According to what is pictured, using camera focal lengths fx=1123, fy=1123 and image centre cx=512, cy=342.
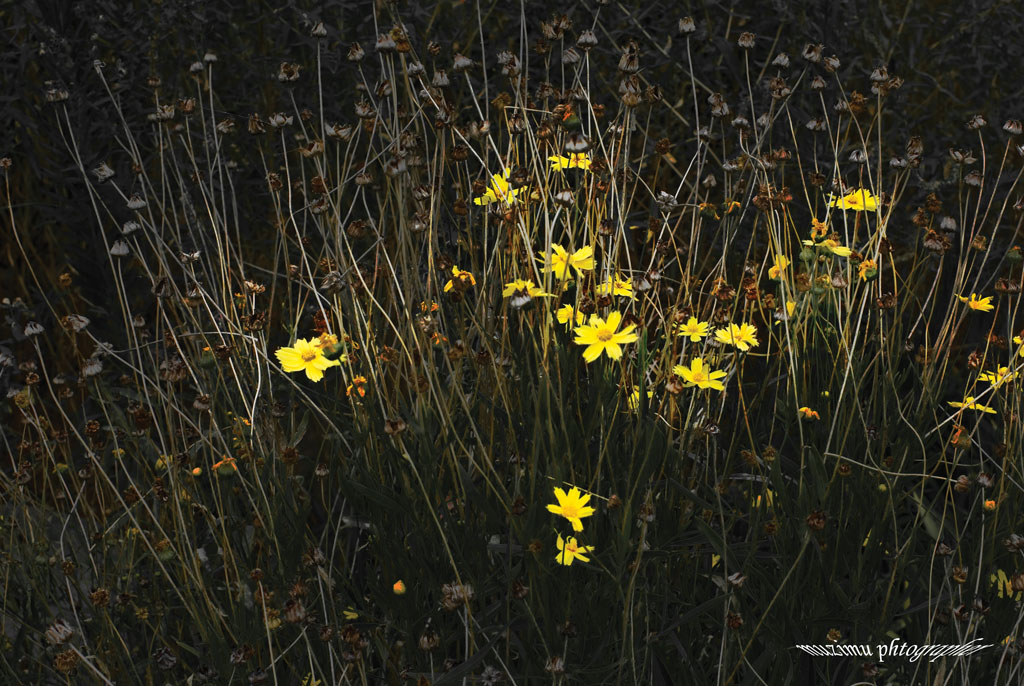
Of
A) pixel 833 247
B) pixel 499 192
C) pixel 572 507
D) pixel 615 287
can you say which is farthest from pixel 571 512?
pixel 833 247

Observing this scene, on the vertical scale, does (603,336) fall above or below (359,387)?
above

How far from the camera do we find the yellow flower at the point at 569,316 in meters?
1.94

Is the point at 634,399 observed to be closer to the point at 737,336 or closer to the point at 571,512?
the point at 737,336

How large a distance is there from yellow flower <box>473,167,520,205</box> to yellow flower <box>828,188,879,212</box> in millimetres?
653

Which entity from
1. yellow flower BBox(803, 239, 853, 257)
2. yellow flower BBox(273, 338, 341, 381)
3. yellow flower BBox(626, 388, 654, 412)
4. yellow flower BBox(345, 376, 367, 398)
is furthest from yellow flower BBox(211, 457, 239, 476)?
yellow flower BBox(803, 239, 853, 257)

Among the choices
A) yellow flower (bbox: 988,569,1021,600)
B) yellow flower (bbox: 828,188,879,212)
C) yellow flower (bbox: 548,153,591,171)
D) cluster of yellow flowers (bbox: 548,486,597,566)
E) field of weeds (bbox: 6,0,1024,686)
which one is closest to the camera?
cluster of yellow flowers (bbox: 548,486,597,566)

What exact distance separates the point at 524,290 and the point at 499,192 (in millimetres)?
249

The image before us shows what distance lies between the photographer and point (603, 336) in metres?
1.78

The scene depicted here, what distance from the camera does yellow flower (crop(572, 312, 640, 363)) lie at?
5.73 feet

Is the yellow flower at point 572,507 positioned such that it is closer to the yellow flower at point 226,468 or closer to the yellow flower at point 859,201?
the yellow flower at point 226,468

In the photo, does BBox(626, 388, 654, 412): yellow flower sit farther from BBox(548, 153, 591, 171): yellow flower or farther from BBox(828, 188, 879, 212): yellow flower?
BBox(828, 188, 879, 212): yellow flower

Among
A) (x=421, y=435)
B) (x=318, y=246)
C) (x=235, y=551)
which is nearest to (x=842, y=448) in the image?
(x=421, y=435)

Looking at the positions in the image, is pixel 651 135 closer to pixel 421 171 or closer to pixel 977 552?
pixel 421 171

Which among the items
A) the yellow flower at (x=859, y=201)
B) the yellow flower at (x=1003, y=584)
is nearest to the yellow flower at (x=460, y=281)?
the yellow flower at (x=859, y=201)
